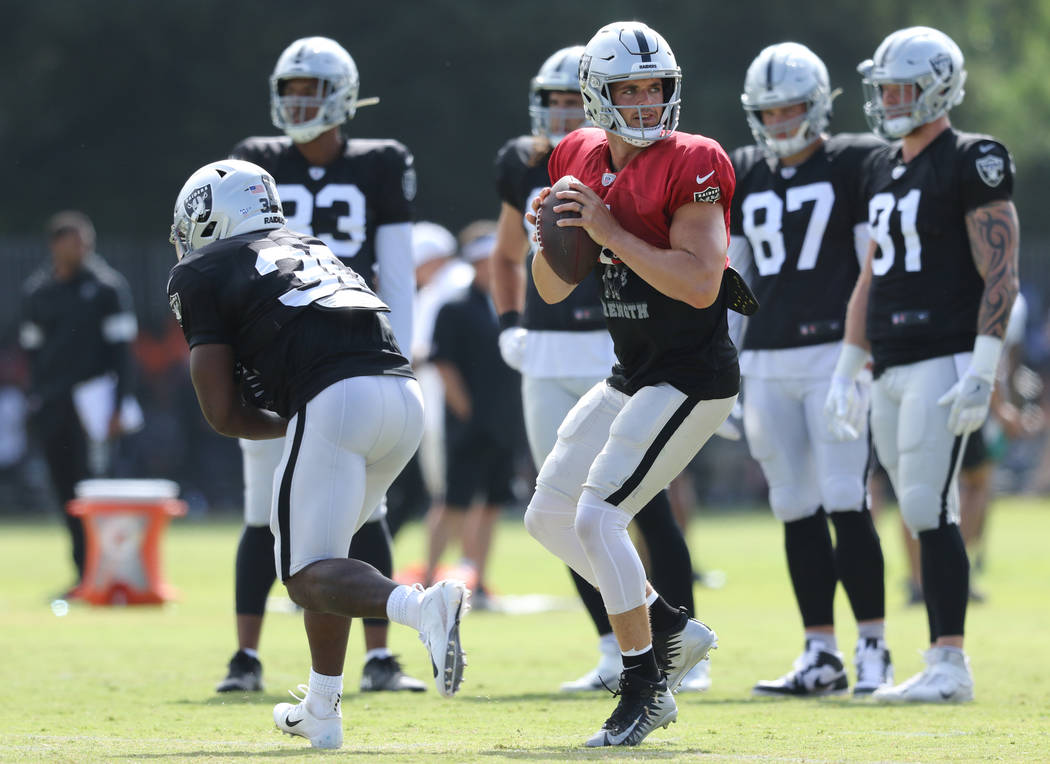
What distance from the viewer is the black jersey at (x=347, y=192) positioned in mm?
7238

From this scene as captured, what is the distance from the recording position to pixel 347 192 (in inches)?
285

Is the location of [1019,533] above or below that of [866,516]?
below

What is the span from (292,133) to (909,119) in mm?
2459

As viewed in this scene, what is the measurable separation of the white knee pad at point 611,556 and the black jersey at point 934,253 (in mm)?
1882

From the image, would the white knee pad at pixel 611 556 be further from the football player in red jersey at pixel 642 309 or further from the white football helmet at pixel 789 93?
the white football helmet at pixel 789 93

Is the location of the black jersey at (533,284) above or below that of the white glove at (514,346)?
above

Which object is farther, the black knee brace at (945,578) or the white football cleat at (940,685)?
the black knee brace at (945,578)

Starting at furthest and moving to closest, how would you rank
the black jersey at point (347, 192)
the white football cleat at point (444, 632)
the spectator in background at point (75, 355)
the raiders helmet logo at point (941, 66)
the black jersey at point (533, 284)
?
the spectator in background at point (75, 355)
the black jersey at point (347, 192)
the black jersey at point (533, 284)
the raiders helmet logo at point (941, 66)
the white football cleat at point (444, 632)

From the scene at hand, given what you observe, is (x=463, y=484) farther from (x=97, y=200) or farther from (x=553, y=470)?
(x=97, y=200)

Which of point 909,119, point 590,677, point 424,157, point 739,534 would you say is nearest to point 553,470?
point 590,677

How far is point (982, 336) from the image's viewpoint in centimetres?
656

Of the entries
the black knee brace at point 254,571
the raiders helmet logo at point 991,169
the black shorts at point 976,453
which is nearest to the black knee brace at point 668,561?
the black knee brace at point 254,571

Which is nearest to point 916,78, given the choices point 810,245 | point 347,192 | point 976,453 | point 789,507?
point 810,245

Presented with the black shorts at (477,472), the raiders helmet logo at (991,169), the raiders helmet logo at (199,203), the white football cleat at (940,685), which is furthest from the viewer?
the black shorts at (477,472)
